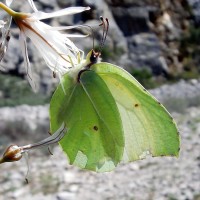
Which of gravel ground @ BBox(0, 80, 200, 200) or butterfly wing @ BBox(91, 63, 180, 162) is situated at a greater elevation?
butterfly wing @ BBox(91, 63, 180, 162)

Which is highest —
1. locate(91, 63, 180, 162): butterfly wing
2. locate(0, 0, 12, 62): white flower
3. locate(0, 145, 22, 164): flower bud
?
locate(0, 0, 12, 62): white flower

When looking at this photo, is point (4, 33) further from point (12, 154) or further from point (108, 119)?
point (108, 119)

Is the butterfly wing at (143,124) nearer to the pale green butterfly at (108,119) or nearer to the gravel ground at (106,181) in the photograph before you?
the pale green butterfly at (108,119)

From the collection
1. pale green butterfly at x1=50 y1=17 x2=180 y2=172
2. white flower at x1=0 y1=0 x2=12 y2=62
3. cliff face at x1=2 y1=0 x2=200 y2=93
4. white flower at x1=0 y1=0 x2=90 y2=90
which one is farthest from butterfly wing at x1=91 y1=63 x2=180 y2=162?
cliff face at x1=2 y1=0 x2=200 y2=93

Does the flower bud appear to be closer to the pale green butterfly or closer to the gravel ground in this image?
the pale green butterfly

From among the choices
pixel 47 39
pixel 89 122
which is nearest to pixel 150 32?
pixel 89 122

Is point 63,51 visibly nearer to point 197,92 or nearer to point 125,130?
point 125,130
